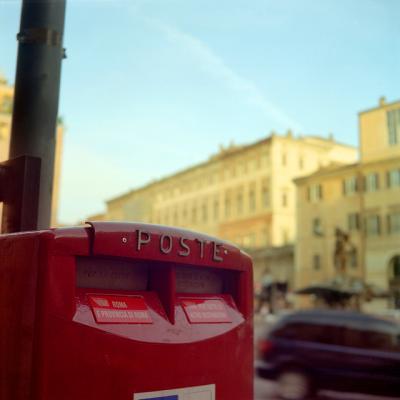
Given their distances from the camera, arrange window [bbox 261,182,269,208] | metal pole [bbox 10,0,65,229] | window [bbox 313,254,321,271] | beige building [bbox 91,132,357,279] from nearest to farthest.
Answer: metal pole [bbox 10,0,65,229] < window [bbox 313,254,321,271] < beige building [bbox 91,132,357,279] < window [bbox 261,182,269,208]

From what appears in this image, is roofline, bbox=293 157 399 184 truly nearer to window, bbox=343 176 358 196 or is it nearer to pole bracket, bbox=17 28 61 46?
window, bbox=343 176 358 196

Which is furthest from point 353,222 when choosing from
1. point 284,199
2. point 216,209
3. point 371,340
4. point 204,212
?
point 371,340

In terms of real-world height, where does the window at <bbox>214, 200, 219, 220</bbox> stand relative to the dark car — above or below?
above

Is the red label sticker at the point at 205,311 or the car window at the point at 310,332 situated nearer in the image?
the red label sticker at the point at 205,311

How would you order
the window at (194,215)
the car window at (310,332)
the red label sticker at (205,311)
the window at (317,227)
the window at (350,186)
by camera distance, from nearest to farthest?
the red label sticker at (205,311), the car window at (310,332), the window at (350,186), the window at (317,227), the window at (194,215)

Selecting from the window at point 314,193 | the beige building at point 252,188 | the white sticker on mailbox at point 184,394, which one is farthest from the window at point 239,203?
the white sticker on mailbox at point 184,394

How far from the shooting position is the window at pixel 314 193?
41938 mm

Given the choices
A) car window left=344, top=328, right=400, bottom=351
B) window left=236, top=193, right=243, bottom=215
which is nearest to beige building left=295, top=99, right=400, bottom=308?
window left=236, top=193, right=243, bottom=215

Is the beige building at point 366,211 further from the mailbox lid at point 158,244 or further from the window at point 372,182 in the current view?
the mailbox lid at point 158,244

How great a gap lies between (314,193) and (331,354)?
34.3 m

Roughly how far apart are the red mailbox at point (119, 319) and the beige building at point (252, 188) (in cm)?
4399

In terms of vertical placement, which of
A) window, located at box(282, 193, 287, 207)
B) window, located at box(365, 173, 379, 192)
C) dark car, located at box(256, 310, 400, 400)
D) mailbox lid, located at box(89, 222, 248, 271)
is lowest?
dark car, located at box(256, 310, 400, 400)

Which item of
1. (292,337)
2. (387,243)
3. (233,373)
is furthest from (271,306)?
(233,373)

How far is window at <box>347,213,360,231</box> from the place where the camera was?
127ft
